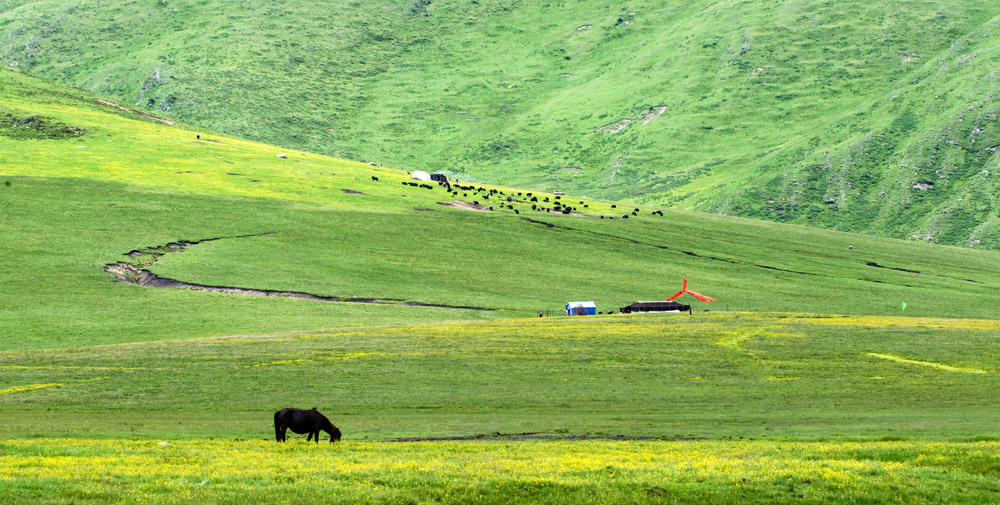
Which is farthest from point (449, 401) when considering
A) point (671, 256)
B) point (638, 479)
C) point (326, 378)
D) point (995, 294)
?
point (995, 294)

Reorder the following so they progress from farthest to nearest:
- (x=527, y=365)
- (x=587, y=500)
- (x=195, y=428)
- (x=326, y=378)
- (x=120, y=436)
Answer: (x=527, y=365), (x=326, y=378), (x=195, y=428), (x=120, y=436), (x=587, y=500)

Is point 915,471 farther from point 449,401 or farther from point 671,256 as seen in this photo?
point 671,256

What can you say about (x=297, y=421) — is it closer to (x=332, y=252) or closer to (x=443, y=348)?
(x=443, y=348)

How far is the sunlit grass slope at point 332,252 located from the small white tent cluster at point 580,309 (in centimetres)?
278

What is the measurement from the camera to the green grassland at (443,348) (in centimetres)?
2350

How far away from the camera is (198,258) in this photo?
307 feet

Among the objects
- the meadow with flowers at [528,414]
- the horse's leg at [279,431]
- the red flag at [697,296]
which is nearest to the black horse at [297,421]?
the horse's leg at [279,431]

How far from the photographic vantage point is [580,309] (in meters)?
86.2

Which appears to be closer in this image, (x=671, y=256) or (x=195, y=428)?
(x=195, y=428)

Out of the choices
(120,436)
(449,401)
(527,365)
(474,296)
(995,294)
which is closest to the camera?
(120,436)

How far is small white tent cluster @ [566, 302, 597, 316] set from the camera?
283 feet

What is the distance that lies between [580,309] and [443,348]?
98.7ft

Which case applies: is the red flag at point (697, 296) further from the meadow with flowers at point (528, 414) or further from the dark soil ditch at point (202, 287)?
the dark soil ditch at point (202, 287)

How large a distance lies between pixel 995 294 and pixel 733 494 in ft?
364
